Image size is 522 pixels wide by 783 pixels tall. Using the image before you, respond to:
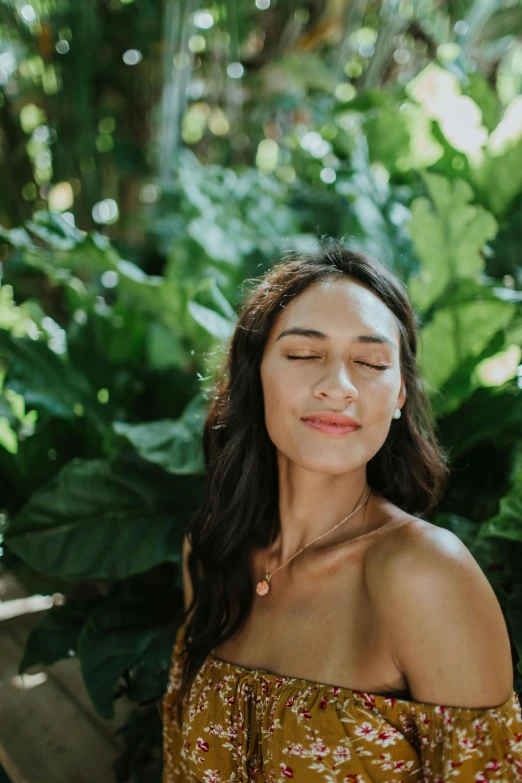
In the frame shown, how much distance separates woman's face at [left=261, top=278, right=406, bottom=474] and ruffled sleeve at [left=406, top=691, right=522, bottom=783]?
0.94 ft

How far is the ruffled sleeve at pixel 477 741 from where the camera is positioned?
0.75 metres

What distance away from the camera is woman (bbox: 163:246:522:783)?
2.54ft

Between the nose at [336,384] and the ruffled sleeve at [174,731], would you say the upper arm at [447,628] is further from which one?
the ruffled sleeve at [174,731]

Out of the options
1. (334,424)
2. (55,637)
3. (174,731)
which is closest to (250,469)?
(334,424)

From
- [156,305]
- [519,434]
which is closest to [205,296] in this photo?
[156,305]

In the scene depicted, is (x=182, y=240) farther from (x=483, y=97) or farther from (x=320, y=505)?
(x=320, y=505)

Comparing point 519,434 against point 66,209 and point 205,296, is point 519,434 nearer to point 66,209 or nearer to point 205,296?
point 205,296

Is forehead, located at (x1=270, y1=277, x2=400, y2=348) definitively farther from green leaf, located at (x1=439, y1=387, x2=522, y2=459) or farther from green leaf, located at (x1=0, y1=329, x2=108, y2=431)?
green leaf, located at (x1=0, y1=329, x2=108, y2=431)

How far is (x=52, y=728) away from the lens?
1482 millimetres

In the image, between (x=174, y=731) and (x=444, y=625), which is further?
(x=174, y=731)

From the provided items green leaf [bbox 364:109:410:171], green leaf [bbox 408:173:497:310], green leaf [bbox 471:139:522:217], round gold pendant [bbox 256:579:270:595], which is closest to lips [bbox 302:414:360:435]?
round gold pendant [bbox 256:579:270:595]

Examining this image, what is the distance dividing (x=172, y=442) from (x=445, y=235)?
0.63m

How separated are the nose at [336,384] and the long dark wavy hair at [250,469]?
143mm

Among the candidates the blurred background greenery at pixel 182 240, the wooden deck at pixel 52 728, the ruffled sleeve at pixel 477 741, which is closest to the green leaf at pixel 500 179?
the blurred background greenery at pixel 182 240
